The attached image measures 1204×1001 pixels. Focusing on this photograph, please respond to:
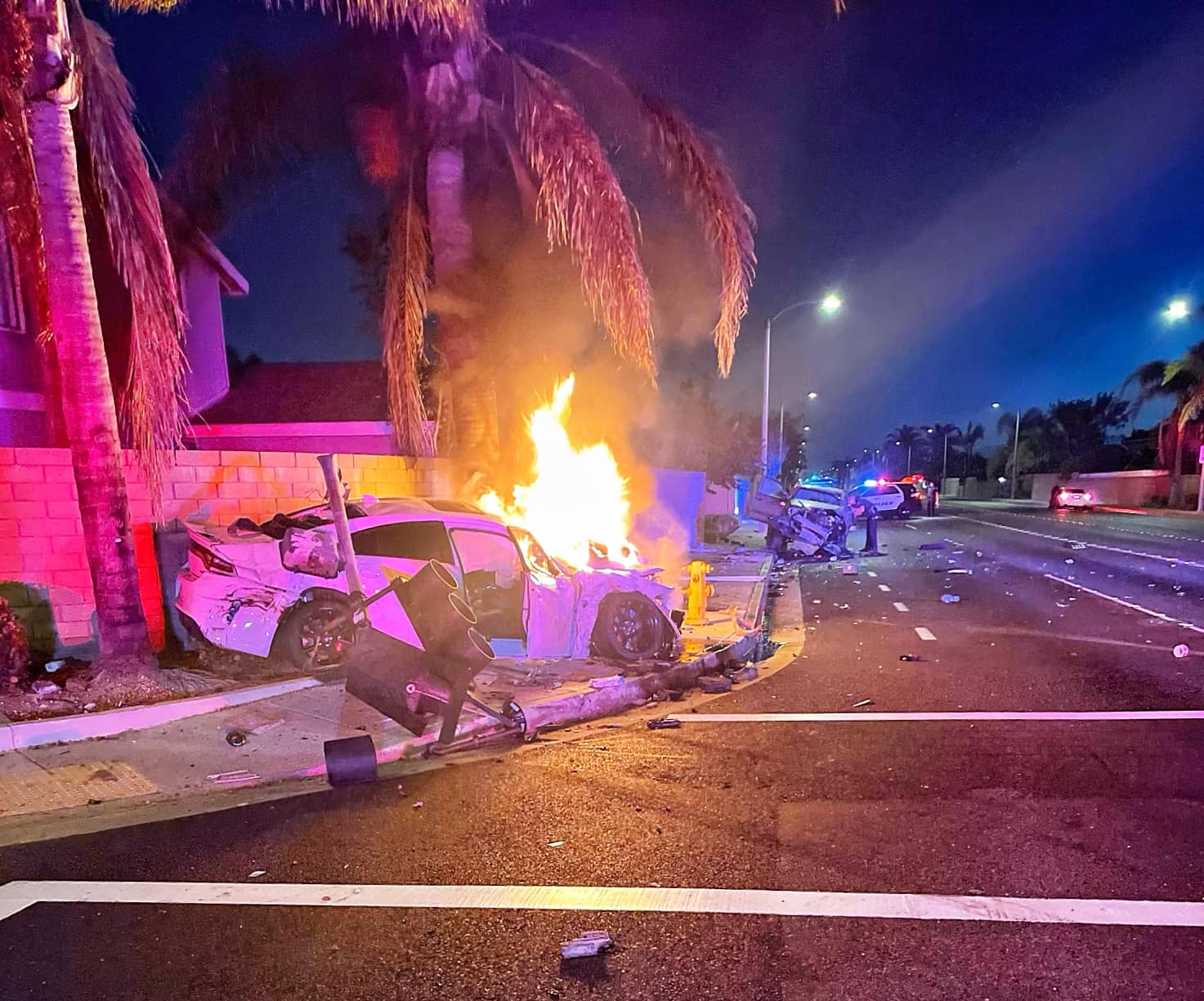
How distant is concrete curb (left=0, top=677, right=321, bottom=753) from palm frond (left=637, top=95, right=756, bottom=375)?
6475 mm

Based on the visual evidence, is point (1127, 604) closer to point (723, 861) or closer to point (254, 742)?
point (723, 861)

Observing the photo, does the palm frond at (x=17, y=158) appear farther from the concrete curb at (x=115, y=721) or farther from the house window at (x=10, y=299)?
the concrete curb at (x=115, y=721)

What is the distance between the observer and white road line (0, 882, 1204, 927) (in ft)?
10.6

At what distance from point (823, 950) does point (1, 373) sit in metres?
11.4

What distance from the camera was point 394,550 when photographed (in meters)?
7.05

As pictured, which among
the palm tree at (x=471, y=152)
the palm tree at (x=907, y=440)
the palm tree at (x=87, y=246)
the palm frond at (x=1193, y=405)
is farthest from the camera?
the palm tree at (x=907, y=440)

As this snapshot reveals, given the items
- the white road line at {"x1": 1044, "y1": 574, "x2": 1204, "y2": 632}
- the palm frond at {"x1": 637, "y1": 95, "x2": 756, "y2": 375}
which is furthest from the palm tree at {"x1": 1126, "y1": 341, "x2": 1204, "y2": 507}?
the palm frond at {"x1": 637, "y1": 95, "x2": 756, "y2": 375}

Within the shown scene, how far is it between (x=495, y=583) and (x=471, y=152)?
5848mm

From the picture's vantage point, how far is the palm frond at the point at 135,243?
6.29m

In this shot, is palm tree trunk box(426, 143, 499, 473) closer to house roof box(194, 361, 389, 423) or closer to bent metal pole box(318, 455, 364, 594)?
bent metal pole box(318, 455, 364, 594)

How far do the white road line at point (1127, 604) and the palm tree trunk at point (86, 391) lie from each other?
37.5 feet

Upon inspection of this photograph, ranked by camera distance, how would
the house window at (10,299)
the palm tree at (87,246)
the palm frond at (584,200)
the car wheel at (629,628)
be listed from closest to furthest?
1. the palm tree at (87,246)
2. the car wheel at (629,628)
3. the palm frond at (584,200)
4. the house window at (10,299)

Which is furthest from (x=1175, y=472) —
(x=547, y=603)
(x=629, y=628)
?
(x=547, y=603)

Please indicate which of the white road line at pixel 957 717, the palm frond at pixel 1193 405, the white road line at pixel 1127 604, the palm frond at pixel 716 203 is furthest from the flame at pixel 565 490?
the palm frond at pixel 1193 405
